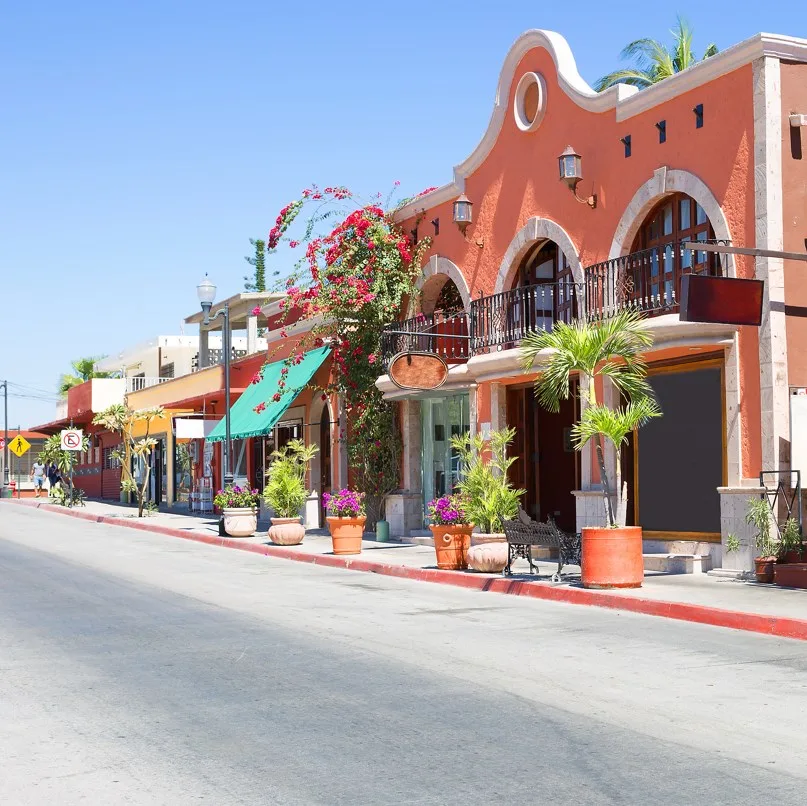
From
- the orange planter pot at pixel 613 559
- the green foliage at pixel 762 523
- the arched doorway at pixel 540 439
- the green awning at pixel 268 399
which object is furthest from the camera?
the green awning at pixel 268 399

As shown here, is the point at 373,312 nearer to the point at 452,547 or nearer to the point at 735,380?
the point at 452,547

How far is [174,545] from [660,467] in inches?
471

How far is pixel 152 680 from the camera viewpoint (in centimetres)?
842

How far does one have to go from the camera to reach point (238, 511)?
27.0 meters

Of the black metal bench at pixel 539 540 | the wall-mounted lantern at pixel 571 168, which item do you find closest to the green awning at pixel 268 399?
the wall-mounted lantern at pixel 571 168

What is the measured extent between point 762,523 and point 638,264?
15.8ft

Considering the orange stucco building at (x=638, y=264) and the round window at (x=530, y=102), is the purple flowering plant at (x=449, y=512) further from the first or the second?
the round window at (x=530, y=102)

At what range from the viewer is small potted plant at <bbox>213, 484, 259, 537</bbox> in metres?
27.0

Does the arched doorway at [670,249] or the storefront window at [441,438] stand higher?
the arched doorway at [670,249]

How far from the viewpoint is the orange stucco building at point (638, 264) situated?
15727 mm

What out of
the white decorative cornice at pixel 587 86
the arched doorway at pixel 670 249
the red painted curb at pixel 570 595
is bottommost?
the red painted curb at pixel 570 595

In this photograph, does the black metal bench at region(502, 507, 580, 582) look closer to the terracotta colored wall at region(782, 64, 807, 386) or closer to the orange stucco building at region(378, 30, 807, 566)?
the orange stucco building at region(378, 30, 807, 566)

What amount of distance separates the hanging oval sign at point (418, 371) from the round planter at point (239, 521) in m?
7.17

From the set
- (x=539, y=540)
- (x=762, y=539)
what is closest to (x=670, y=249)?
(x=762, y=539)
